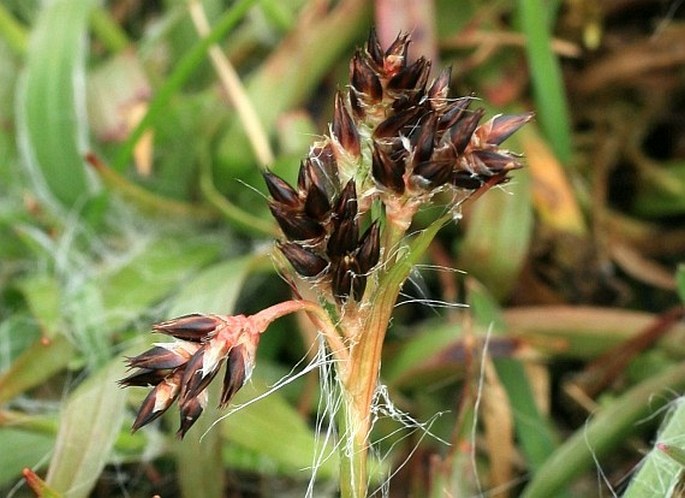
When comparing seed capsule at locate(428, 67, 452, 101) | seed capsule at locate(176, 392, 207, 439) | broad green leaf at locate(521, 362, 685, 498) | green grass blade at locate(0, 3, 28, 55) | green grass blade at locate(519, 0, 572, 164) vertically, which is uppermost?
green grass blade at locate(0, 3, 28, 55)

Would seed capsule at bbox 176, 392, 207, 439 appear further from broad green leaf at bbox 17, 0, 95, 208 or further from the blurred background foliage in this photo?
broad green leaf at bbox 17, 0, 95, 208

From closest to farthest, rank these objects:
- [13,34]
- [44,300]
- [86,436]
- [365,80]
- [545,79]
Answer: [365,80]
[86,436]
[44,300]
[545,79]
[13,34]

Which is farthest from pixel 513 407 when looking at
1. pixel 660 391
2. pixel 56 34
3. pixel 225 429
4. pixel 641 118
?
pixel 56 34

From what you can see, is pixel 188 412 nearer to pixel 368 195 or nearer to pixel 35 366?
pixel 368 195

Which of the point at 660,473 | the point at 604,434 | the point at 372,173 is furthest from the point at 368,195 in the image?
the point at 604,434

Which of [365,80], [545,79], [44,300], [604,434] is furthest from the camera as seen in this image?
[545,79]

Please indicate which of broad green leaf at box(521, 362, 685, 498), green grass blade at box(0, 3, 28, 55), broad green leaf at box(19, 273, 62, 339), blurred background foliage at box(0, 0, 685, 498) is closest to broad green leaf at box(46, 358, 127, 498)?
blurred background foliage at box(0, 0, 685, 498)

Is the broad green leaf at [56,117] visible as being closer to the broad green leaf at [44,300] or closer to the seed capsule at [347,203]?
the broad green leaf at [44,300]
